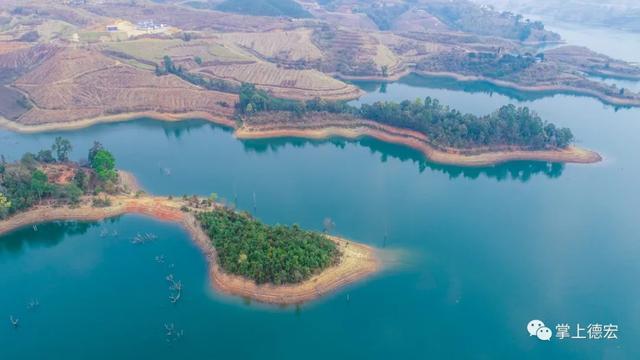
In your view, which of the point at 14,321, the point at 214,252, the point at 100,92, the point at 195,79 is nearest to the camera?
the point at 14,321

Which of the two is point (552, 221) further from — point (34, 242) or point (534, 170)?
point (34, 242)

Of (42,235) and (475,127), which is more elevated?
(475,127)

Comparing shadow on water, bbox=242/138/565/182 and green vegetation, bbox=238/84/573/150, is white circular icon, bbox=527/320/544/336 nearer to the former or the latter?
shadow on water, bbox=242/138/565/182

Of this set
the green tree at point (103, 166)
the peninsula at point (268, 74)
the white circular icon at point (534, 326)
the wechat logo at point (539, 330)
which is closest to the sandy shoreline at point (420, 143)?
the peninsula at point (268, 74)

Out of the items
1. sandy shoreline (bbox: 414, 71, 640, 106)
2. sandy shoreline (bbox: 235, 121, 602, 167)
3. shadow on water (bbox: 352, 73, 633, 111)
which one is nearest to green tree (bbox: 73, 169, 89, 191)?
sandy shoreline (bbox: 235, 121, 602, 167)

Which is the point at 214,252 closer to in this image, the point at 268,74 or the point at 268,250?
the point at 268,250

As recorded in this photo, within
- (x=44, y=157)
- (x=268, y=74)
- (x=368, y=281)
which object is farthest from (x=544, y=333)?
(x=268, y=74)
